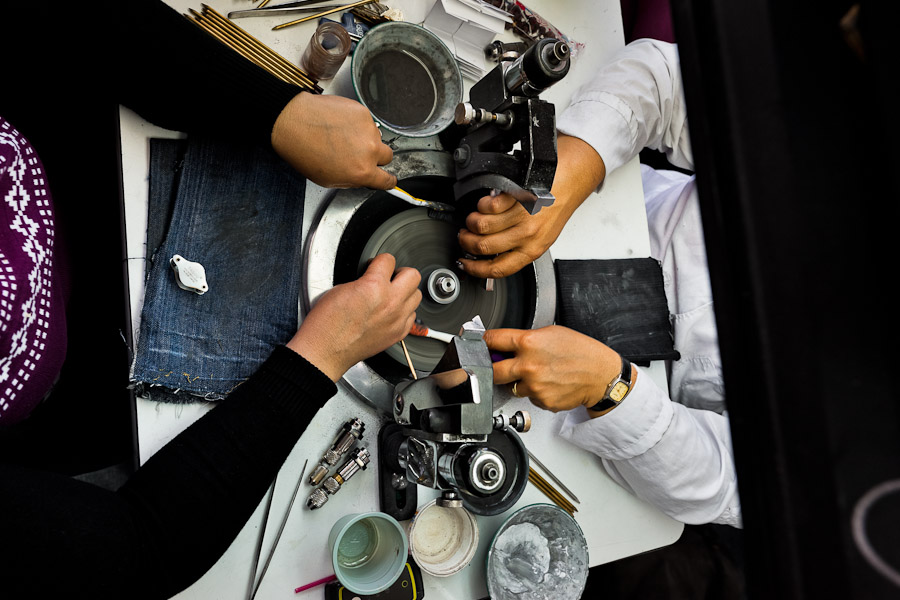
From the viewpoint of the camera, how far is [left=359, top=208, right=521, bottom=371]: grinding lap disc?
3.43 ft

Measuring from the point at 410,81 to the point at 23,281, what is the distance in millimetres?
697

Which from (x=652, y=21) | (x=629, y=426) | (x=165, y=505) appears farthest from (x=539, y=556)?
(x=652, y=21)

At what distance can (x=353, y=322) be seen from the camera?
A: 33.9 inches

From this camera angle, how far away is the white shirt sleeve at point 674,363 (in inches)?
41.4

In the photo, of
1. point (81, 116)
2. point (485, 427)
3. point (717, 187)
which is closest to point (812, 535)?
point (717, 187)

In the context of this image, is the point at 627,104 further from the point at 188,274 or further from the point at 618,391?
the point at 188,274

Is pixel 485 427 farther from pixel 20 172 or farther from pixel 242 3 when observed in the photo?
pixel 242 3

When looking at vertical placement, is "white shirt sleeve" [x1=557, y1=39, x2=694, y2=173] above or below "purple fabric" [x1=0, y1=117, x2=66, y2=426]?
above

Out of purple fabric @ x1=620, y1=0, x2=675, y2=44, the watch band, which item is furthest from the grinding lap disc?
purple fabric @ x1=620, y1=0, x2=675, y2=44

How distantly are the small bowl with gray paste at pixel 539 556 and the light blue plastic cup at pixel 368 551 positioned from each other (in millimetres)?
191

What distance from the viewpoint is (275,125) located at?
34.3 inches

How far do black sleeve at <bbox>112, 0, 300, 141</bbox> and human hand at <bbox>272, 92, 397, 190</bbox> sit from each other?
0.02 metres

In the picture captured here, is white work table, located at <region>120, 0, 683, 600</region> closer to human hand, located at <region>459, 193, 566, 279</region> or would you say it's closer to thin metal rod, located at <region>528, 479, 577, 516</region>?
thin metal rod, located at <region>528, 479, 577, 516</region>

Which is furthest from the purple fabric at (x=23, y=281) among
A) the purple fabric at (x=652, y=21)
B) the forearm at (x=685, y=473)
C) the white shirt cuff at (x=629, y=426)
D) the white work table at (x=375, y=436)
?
the purple fabric at (x=652, y=21)
